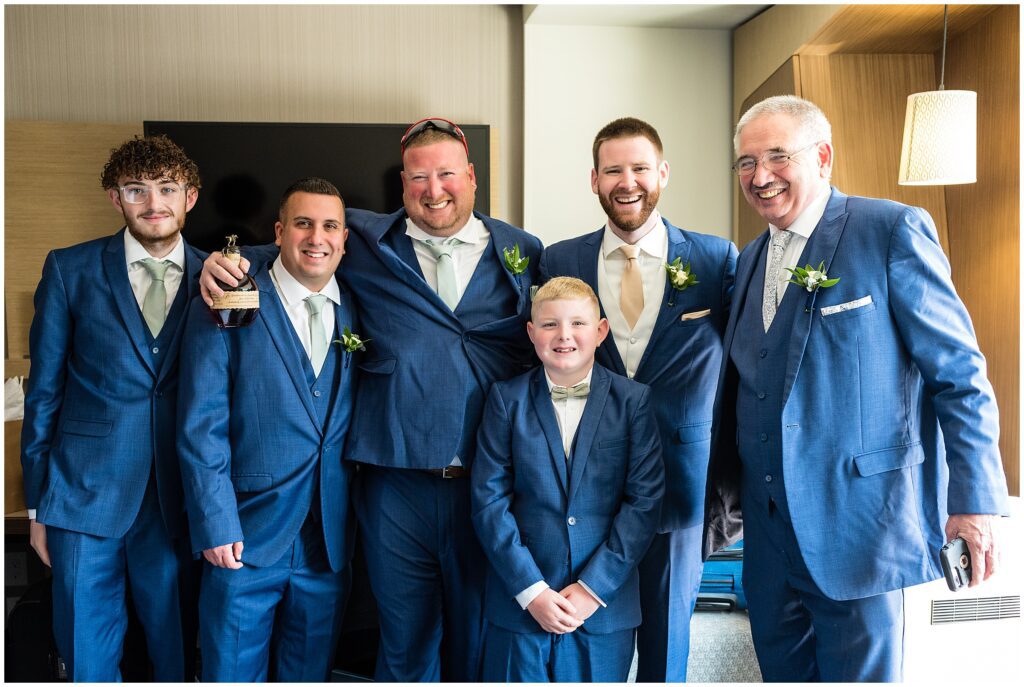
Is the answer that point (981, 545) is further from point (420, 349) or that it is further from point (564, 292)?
point (420, 349)

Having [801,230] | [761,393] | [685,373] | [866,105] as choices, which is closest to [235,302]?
[685,373]

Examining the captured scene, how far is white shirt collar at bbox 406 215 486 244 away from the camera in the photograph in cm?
239

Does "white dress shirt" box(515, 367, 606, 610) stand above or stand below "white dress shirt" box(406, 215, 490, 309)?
below

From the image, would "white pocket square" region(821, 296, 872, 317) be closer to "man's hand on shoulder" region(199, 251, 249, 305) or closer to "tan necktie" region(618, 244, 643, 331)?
"tan necktie" region(618, 244, 643, 331)

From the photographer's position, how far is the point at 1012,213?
129 inches

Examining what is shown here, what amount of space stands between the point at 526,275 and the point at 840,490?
1.12 meters

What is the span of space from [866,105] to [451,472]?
296 centimetres

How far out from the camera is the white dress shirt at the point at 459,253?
2375 millimetres

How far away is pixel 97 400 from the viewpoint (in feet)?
7.45

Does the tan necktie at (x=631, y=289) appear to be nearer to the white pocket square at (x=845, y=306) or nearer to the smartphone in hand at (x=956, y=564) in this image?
the white pocket square at (x=845, y=306)

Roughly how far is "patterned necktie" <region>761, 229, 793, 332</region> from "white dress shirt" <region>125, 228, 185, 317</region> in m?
1.72

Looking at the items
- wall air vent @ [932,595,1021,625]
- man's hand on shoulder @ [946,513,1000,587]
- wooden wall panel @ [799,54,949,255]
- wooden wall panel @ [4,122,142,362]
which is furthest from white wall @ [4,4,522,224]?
man's hand on shoulder @ [946,513,1000,587]

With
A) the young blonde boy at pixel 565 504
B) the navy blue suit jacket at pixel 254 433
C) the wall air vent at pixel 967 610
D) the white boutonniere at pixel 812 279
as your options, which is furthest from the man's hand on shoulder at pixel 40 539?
the wall air vent at pixel 967 610

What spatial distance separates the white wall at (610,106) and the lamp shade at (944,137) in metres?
1.70
